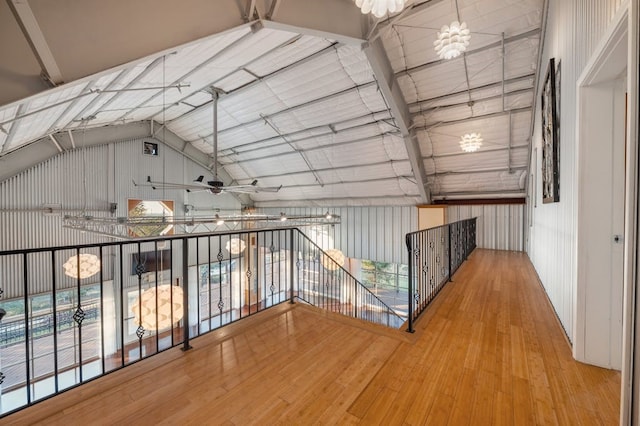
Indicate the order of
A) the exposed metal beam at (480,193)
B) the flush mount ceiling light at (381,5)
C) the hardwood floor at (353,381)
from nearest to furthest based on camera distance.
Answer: the hardwood floor at (353,381) → the flush mount ceiling light at (381,5) → the exposed metal beam at (480,193)

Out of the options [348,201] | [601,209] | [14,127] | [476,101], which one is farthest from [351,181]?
[14,127]

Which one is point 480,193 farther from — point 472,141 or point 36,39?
point 36,39

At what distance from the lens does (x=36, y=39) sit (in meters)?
1.94

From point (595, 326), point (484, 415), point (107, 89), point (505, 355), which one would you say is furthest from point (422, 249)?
point (107, 89)

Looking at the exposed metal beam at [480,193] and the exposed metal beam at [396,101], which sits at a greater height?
the exposed metal beam at [396,101]

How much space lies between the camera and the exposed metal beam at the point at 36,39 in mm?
1825

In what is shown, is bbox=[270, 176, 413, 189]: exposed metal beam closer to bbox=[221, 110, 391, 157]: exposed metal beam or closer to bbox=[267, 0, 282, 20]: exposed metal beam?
bbox=[221, 110, 391, 157]: exposed metal beam

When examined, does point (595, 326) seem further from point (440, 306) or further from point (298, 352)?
point (298, 352)

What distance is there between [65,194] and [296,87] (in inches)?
344

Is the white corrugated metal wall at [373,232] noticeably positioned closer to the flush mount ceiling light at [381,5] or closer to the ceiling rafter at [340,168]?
the ceiling rafter at [340,168]

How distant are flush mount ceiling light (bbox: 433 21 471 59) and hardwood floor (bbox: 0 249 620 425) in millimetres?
3651

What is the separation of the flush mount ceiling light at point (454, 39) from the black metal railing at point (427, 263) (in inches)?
101

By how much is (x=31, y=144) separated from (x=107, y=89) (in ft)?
17.4

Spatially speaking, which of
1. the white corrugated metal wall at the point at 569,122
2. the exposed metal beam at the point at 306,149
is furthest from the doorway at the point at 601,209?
the exposed metal beam at the point at 306,149
